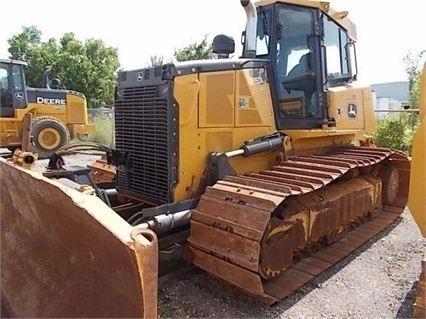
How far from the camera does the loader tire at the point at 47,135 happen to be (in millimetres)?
12141

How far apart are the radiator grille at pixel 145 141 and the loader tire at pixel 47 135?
855 centimetres

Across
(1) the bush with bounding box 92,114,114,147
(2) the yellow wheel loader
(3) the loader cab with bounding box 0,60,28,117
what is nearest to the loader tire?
(3) the loader cab with bounding box 0,60,28,117

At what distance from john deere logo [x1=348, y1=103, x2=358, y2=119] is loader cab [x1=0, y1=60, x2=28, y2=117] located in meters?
10.1

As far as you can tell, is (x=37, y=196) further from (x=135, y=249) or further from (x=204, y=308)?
(x=204, y=308)

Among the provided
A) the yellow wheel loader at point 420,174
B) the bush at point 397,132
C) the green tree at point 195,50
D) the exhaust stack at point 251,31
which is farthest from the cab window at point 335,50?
the green tree at point 195,50

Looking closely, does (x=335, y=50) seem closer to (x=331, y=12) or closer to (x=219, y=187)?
(x=331, y=12)

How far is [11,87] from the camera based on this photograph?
39.5ft

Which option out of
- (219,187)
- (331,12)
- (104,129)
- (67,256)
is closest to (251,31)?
(331,12)

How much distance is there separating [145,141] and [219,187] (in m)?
0.97

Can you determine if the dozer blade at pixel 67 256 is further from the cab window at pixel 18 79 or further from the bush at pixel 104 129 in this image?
the bush at pixel 104 129

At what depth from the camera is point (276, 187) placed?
3438mm

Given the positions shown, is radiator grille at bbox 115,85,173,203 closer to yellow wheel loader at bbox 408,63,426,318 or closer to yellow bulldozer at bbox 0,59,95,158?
yellow wheel loader at bbox 408,63,426,318

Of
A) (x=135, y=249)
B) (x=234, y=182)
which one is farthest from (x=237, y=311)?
(x=135, y=249)

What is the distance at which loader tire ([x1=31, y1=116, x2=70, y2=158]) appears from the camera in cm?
1214
